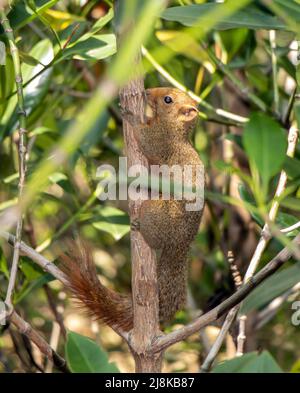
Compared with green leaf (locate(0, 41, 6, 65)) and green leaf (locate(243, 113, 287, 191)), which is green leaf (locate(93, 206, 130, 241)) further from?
green leaf (locate(243, 113, 287, 191))

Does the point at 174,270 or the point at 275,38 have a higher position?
the point at 275,38

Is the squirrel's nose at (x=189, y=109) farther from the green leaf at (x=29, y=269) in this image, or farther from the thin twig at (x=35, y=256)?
the thin twig at (x=35, y=256)

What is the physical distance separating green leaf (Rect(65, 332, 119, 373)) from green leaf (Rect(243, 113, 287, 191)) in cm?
35

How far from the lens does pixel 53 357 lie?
1194 mm

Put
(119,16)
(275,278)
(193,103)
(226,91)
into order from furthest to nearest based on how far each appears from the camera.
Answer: (226,91) < (193,103) < (119,16) < (275,278)

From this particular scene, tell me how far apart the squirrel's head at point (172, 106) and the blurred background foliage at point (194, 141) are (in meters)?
0.05

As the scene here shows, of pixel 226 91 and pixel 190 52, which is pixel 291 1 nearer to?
pixel 190 52

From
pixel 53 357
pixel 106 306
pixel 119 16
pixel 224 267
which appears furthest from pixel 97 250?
pixel 119 16

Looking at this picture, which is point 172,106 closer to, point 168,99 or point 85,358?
point 168,99

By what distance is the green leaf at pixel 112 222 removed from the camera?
1747 mm

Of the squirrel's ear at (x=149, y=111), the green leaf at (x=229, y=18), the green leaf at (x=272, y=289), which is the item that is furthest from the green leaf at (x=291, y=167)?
the squirrel's ear at (x=149, y=111)

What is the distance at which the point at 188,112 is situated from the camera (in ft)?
5.61

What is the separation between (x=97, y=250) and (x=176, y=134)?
1.15m

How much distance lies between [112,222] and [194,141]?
1.20ft
